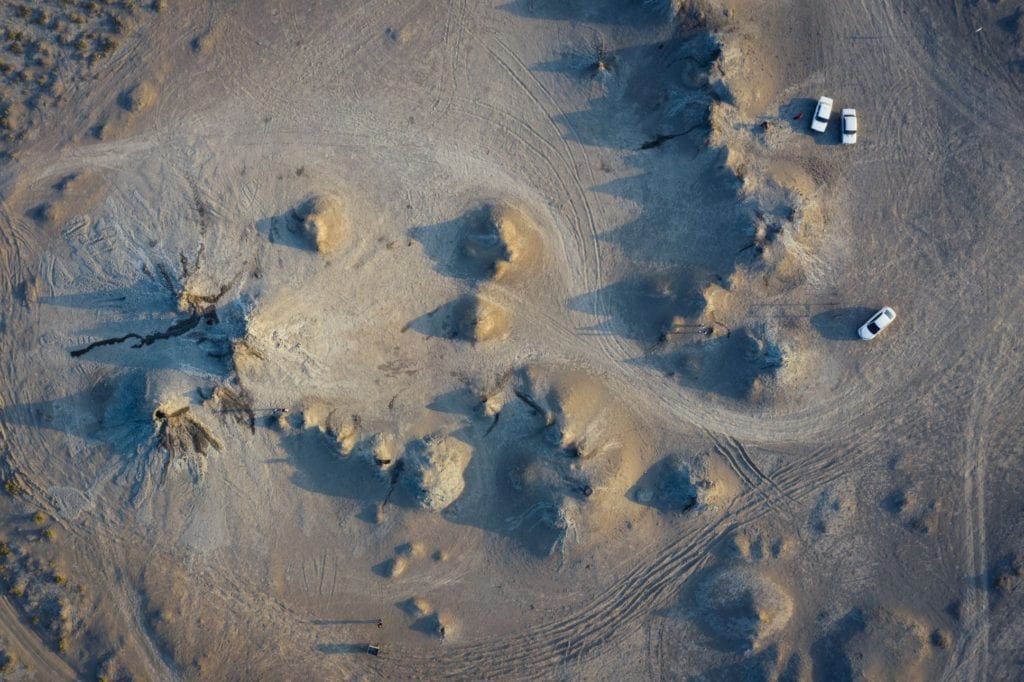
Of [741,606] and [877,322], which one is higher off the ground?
[877,322]

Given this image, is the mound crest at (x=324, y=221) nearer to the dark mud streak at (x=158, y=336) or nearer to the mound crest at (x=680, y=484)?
the dark mud streak at (x=158, y=336)

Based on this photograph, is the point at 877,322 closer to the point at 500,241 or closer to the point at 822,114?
the point at 822,114

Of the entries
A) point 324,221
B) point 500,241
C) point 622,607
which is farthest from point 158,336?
point 622,607

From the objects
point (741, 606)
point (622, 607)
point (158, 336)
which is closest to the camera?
point (741, 606)

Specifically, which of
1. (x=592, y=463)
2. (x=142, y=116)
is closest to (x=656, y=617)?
(x=592, y=463)

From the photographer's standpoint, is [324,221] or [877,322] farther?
[877,322]

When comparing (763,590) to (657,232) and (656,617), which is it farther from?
(657,232)

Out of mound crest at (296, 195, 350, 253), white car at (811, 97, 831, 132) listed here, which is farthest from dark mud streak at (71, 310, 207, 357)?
white car at (811, 97, 831, 132)

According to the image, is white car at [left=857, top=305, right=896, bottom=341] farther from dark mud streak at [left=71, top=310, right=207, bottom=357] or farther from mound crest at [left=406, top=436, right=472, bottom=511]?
dark mud streak at [left=71, top=310, right=207, bottom=357]
